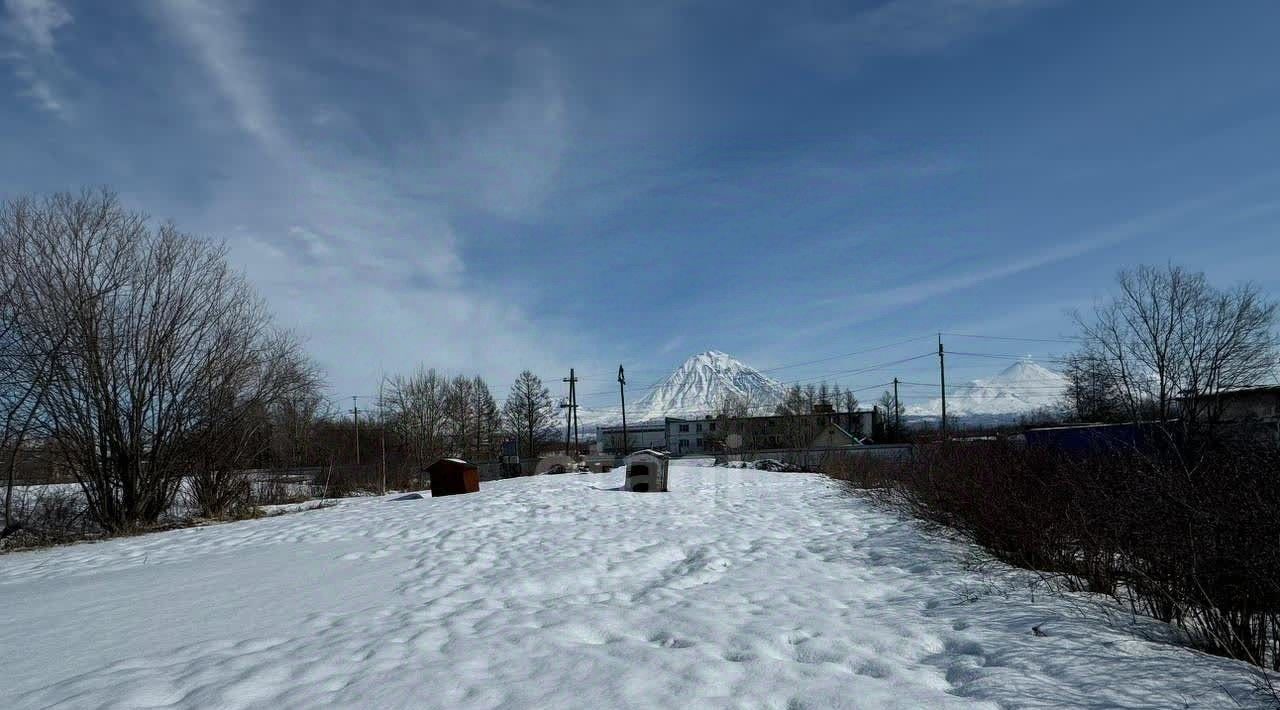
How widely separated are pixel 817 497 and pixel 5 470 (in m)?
15.6

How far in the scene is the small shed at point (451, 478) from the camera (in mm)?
17156

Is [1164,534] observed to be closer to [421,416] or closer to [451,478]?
[451,478]

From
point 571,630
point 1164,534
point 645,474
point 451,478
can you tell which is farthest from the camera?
point 451,478

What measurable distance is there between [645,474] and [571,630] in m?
12.0

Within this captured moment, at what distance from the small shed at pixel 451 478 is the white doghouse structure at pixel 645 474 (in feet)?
12.8

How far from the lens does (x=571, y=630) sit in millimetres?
4992

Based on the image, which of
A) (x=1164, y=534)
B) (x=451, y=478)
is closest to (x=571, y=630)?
(x=1164, y=534)

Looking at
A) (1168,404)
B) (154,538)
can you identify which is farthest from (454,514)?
(1168,404)

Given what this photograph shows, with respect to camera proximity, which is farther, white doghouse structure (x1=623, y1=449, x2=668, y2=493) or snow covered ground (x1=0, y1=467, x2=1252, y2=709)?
white doghouse structure (x1=623, y1=449, x2=668, y2=493)

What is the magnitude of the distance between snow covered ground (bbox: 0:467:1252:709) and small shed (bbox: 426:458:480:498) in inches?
283

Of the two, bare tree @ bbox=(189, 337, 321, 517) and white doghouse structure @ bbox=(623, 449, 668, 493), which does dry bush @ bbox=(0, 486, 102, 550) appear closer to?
bare tree @ bbox=(189, 337, 321, 517)

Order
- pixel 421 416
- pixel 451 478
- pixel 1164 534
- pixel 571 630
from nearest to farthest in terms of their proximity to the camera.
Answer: pixel 1164 534, pixel 571 630, pixel 451 478, pixel 421 416

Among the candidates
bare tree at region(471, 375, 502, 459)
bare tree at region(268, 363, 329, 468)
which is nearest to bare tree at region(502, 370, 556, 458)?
bare tree at region(471, 375, 502, 459)

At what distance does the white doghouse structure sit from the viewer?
55.4 feet
